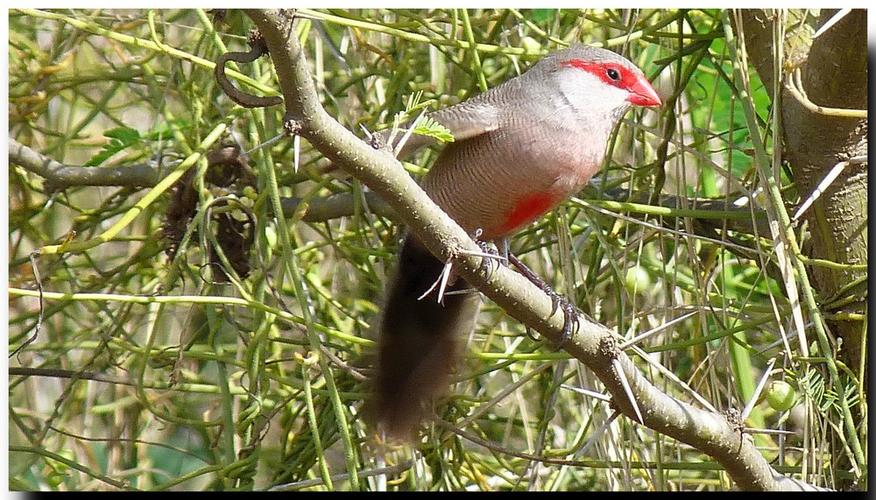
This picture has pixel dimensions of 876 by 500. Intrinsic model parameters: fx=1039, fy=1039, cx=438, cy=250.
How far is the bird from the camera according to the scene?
2.46m

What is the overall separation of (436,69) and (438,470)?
1.21m

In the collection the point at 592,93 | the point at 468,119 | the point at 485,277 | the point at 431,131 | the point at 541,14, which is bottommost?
the point at 485,277

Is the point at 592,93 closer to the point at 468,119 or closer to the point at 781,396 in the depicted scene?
the point at 468,119

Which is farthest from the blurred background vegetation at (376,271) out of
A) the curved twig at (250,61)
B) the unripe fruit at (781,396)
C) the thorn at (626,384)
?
the curved twig at (250,61)

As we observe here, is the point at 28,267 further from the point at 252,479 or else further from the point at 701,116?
the point at 701,116

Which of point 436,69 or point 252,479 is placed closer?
point 252,479

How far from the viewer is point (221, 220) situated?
10.1ft

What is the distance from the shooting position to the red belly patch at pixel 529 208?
8.01 ft

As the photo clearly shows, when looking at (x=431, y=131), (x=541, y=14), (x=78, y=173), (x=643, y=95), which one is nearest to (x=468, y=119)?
(x=643, y=95)

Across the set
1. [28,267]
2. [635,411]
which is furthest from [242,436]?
Answer: [635,411]

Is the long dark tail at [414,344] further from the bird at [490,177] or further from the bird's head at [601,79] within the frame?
the bird's head at [601,79]

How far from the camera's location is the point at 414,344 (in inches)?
98.8

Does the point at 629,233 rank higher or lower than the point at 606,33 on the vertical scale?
lower

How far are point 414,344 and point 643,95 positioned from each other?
0.85m
